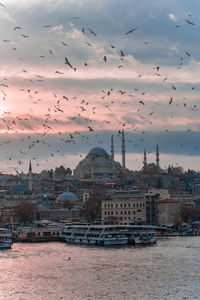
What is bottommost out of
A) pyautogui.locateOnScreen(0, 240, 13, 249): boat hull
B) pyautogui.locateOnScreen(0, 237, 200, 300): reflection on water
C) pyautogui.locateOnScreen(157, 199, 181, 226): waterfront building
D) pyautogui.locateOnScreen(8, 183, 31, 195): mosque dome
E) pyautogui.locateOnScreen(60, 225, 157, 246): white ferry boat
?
pyautogui.locateOnScreen(0, 237, 200, 300): reflection on water

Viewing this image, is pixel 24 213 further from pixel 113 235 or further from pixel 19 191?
pixel 19 191

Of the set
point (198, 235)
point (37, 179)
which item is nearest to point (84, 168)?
point (37, 179)

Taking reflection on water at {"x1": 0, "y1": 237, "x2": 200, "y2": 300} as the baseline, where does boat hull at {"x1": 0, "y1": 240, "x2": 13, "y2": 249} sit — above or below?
above

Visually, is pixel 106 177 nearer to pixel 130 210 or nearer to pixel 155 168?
pixel 155 168

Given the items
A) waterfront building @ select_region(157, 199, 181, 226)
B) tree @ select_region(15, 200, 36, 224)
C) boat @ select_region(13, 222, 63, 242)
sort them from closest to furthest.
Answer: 1. boat @ select_region(13, 222, 63, 242)
2. waterfront building @ select_region(157, 199, 181, 226)
3. tree @ select_region(15, 200, 36, 224)

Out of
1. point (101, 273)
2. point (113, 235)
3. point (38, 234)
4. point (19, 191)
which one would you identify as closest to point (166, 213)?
point (38, 234)

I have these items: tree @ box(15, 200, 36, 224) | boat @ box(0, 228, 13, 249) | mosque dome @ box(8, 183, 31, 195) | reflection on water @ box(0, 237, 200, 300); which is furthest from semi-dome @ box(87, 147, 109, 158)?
reflection on water @ box(0, 237, 200, 300)

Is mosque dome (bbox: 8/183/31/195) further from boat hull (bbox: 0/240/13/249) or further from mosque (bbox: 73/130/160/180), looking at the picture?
boat hull (bbox: 0/240/13/249)
